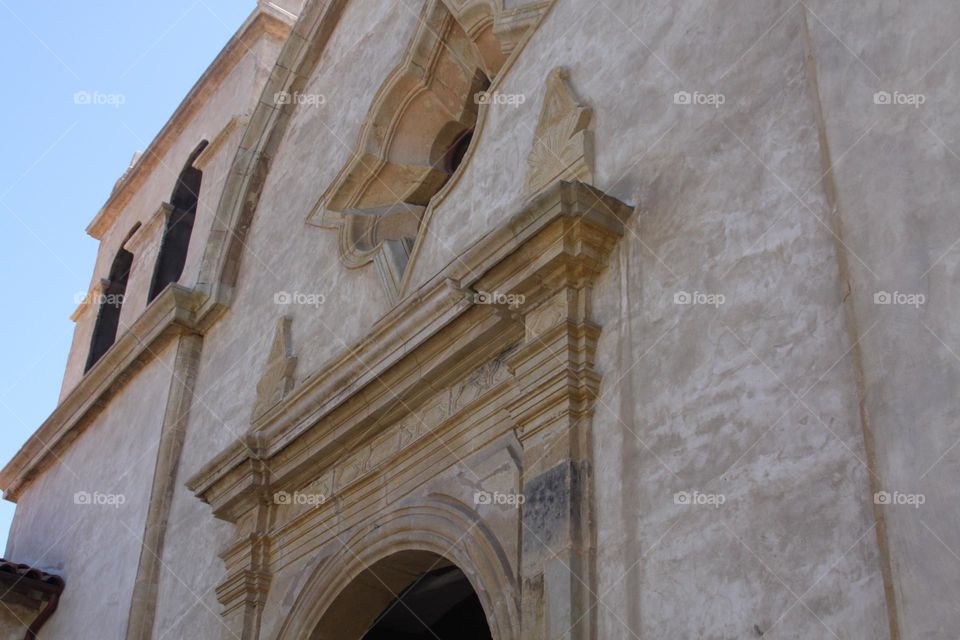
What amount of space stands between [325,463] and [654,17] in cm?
324

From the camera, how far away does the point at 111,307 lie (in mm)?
13547

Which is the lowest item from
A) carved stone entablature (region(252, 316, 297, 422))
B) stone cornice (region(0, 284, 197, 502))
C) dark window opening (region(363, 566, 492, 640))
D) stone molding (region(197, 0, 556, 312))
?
dark window opening (region(363, 566, 492, 640))

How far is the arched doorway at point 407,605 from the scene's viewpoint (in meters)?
7.02

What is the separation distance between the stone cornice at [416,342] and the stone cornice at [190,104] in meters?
5.14

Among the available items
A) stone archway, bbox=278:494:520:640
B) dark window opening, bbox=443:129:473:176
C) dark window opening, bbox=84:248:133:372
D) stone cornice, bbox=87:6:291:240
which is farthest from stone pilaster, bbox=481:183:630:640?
dark window opening, bbox=84:248:133:372

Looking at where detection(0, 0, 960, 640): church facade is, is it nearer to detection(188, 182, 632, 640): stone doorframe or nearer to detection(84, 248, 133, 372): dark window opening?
detection(188, 182, 632, 640): stone doorframe

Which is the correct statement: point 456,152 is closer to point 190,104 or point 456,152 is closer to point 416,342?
point 416,342

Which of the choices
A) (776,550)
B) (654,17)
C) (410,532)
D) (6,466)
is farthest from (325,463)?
(6,466)

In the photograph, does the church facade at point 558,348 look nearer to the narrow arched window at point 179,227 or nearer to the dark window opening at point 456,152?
the dark window opening at point 456,152

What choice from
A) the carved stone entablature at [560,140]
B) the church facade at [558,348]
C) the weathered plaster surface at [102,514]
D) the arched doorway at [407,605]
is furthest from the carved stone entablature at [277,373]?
the carved stone entablature at [560,140]

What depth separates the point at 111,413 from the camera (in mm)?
11359

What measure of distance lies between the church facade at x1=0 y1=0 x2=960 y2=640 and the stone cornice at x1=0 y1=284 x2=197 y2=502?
0.05 meters

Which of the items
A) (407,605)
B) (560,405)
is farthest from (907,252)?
(407,605)

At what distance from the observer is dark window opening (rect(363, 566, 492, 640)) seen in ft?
26.8
